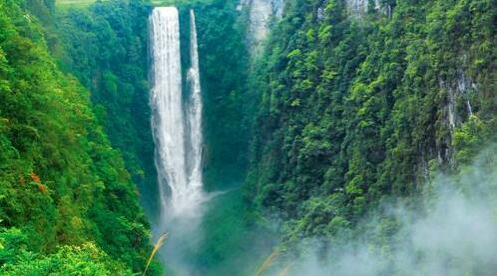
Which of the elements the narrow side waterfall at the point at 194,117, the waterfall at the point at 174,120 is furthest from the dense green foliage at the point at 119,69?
the narrow side waterfall at the point at 194,117

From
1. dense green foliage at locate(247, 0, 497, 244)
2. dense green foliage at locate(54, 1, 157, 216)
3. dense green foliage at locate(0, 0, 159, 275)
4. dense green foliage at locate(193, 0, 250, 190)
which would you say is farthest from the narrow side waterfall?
dense green foliage at locate(0, 0, 159, 275)

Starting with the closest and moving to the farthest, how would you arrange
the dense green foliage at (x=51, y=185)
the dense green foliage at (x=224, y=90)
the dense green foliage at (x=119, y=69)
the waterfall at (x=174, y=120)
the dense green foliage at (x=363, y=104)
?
1. the dense green foliage at (x=51, y=185)
2. the dense green foliage at (x=363, y=104)
3. the dense green foliage at (x=119, y=69)
4. the waterfall at (x=174, y=120)
5. the dense green foliage at (x=224, y=90)

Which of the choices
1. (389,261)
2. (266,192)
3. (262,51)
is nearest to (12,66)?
(389,261)

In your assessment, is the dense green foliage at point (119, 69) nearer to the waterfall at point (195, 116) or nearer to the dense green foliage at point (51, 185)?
the waterfall at point (195, 116)

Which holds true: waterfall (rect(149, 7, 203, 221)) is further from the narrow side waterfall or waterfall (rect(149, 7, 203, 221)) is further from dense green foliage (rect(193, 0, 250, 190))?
dense green foliage (rect(193, 0, 250, 190))

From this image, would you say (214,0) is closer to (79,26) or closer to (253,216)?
(79,26)
